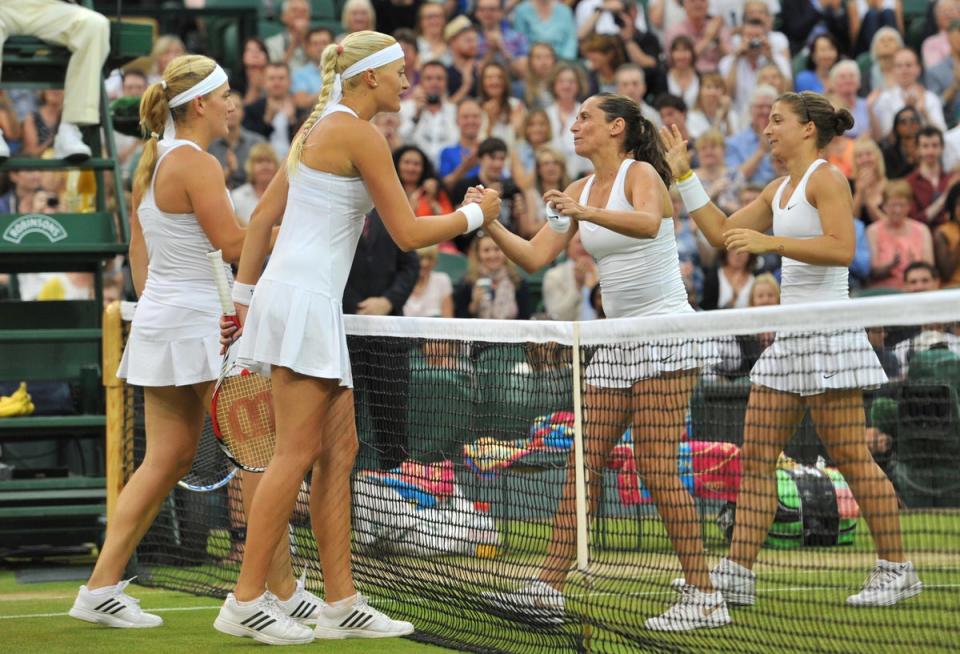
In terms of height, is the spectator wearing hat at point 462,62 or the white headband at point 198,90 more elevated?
the spectator wearing hat at point 462,62

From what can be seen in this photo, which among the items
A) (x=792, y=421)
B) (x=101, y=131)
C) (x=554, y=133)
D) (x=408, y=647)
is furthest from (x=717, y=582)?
(x=554, y=133)

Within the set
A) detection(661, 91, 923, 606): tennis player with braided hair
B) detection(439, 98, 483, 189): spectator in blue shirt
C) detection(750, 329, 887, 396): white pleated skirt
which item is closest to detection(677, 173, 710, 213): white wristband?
detection(661, 91, 923, 606): tennis player with braided hair

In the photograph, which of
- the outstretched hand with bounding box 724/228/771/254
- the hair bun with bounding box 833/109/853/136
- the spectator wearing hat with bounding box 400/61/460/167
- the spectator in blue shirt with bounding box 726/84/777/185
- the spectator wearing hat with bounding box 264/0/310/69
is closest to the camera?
the outstretched hand with bounding box 724/228/771/254

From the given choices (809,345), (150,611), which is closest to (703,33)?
(809,345)

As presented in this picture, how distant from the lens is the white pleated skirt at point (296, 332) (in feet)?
17.9

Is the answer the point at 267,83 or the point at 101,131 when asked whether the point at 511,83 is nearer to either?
the point at 267,83

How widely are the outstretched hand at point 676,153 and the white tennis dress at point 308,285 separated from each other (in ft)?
4.94

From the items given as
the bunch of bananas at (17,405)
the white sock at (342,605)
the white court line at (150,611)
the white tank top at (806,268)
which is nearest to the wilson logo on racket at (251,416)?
the white sock at (342,605)

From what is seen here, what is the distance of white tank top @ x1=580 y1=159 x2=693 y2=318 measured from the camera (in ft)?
20.4

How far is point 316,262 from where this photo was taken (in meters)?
5.54

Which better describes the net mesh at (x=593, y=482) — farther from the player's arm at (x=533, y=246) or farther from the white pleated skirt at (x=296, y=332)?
the white pleated skirt at (x=296, y=332)

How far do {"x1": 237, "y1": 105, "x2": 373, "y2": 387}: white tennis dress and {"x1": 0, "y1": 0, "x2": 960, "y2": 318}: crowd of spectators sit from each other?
5691mm

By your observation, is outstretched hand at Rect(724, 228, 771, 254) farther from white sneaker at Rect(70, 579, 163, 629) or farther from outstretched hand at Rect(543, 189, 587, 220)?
white sneaker at Rect(70, 579, 163, 629)

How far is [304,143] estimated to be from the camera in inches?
219
